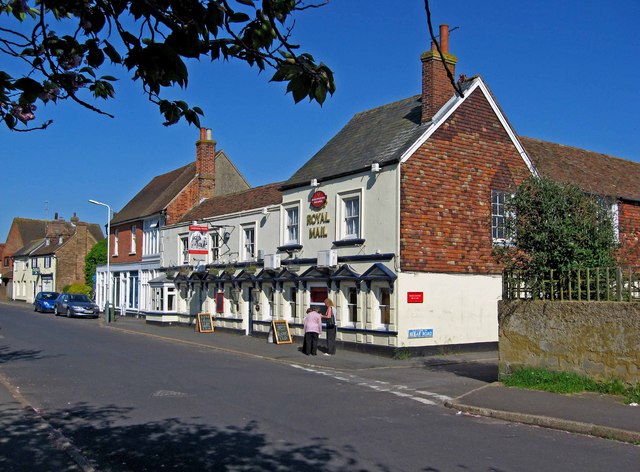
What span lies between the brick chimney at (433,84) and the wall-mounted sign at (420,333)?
6846 mm

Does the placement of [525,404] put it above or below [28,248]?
below

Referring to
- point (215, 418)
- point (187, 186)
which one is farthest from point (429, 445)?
point (187, 186)

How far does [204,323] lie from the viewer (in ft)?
100

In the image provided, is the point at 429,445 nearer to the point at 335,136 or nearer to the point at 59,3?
the point at 59,3

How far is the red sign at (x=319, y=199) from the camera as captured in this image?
947 inches

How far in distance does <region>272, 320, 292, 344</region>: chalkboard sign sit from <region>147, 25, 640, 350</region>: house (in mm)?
543

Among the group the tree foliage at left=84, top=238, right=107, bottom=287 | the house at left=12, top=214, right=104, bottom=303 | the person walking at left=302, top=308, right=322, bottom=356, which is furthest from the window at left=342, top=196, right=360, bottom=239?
the house at left=12, top=214, right=104, bottom=303

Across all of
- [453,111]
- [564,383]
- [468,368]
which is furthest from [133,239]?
[564,383]

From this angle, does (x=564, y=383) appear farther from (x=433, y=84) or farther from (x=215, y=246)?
(x=215, y=246)

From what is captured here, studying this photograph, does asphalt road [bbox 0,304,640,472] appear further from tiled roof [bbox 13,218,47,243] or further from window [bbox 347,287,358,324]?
tiled roof [bbox 13,218,47,243]

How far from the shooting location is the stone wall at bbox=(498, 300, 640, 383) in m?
11.9

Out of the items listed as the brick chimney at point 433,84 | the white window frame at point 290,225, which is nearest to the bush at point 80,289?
the white window frame at point 290,225

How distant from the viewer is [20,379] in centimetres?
1468

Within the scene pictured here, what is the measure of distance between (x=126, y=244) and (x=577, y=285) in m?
36.0
